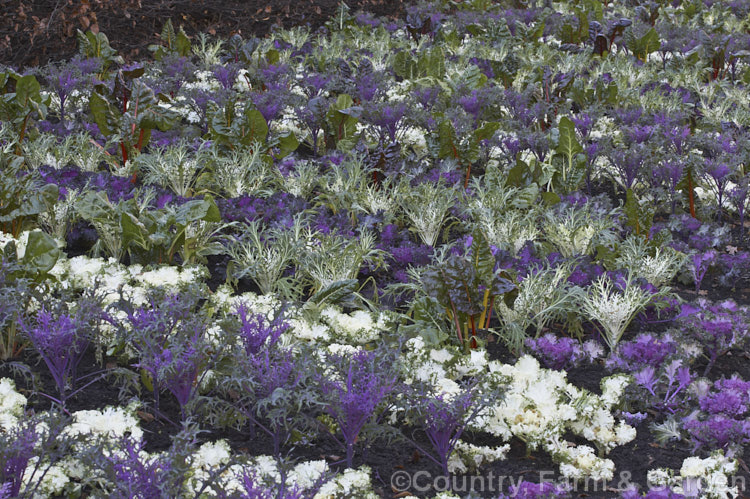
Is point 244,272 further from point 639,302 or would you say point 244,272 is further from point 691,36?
point 691,36

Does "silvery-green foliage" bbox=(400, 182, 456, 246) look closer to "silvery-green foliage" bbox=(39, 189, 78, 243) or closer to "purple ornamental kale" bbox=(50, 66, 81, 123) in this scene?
"silvery-green foliage" bbox=(39, 189, 78, 243)

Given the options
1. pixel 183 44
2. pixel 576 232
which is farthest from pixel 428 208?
pixel 183 44

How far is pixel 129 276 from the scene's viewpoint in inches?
141

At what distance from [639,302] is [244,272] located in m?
1.80

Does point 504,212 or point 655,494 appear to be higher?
point 504,212

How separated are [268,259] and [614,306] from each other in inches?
63.5

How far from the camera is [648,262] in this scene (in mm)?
3838

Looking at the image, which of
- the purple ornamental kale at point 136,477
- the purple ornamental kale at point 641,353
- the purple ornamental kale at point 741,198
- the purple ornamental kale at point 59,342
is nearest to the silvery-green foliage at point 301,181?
the purple ornamental kale at point 59,342

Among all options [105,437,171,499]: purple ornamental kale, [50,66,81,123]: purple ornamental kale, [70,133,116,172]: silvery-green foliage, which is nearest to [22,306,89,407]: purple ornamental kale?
[105,437,171,499]: purple ornamental kale

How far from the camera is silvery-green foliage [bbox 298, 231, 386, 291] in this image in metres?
3.74

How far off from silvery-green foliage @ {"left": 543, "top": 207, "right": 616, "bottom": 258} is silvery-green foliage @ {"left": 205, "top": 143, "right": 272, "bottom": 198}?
1.71 meters

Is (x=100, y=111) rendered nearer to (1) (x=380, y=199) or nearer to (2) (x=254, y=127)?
(2) (x=254, y=127)

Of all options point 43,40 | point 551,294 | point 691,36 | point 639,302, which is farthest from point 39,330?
point 691,36

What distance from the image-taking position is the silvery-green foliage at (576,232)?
13.5 feet
